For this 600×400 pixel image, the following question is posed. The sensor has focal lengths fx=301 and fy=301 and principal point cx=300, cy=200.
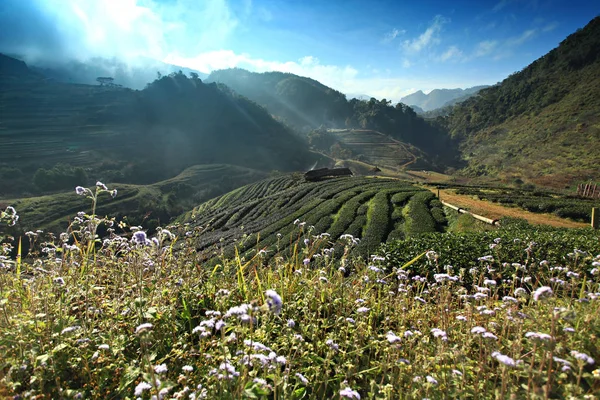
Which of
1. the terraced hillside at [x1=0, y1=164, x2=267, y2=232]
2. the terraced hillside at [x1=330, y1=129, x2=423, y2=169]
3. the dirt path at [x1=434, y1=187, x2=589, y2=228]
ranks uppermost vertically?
the terraced hillside at [x1=330, y1=129, x2=423, y2=169]

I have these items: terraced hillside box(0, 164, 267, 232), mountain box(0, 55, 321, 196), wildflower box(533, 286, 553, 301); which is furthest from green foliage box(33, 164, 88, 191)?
wildflower box(533, 286, 553, 301)

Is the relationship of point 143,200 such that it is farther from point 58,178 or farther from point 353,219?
point 353,219

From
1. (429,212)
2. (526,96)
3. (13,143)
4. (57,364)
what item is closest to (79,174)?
(13,143)

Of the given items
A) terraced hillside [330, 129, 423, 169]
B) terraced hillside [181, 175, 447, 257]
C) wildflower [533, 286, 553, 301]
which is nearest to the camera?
wildflower [533, 286, 553, 301]

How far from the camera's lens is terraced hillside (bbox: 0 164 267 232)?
5997 cm

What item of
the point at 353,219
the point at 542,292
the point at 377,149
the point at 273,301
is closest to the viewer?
the point at 273,301

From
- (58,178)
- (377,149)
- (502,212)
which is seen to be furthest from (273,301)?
(377,149)

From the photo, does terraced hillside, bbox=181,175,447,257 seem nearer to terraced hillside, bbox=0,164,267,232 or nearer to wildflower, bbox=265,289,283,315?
wildflower, bbox=265,289,283,315

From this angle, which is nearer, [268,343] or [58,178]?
[268,343]

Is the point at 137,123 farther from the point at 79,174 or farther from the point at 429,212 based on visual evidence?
the point at 429,212

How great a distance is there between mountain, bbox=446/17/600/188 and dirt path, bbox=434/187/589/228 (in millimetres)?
55678

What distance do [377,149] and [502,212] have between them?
111m

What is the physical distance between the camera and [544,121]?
101188 mm

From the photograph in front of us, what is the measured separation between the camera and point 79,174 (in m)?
88.1
